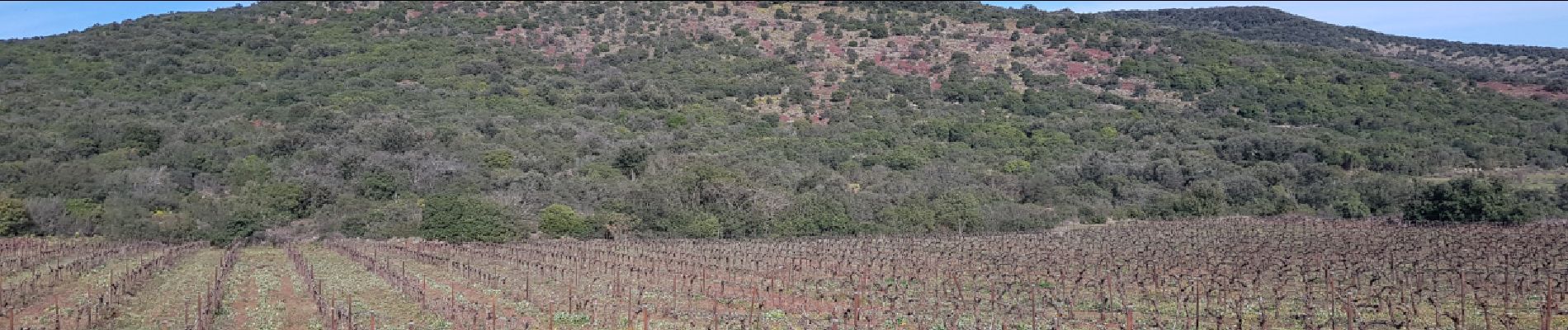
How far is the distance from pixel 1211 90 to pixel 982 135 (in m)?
19.6

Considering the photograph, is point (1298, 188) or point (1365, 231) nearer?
point (1365, 231)

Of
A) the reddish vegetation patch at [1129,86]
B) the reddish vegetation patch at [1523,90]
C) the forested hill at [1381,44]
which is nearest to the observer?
the reddish vegetation patch at [1523,90]

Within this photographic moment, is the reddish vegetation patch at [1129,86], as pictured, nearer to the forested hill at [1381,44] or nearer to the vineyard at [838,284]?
the forested hill at [1381,44]

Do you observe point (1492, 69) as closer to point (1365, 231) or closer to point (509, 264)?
point (1365, 231)

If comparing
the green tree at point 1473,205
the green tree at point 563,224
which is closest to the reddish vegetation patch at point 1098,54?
the green tree at point 1473,205

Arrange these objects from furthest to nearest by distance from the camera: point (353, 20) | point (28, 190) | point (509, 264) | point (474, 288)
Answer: point (353, 20)
point (28, 190)
point (509, 264)
point (474, 288)

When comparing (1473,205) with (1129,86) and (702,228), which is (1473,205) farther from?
(1129,86)

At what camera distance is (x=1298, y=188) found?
53.1 meters

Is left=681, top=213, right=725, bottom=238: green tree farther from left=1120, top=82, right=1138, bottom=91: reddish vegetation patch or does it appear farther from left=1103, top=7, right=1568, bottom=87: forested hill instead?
left=1103, top=7, right=1568, bottom=87: forested hill

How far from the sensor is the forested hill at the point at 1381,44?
83938 mm

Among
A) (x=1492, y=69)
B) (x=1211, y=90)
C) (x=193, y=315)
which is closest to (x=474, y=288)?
(x=193, y=315)

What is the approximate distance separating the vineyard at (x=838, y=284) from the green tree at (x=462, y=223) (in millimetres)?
3696

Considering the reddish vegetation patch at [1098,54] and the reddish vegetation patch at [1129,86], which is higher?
the reddish vegetation patch at [1098,54]

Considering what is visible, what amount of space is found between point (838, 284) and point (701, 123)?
143ft
